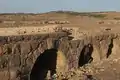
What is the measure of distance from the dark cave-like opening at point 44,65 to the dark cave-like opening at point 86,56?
261 cm

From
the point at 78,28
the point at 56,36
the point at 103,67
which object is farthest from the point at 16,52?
the point at 78,28

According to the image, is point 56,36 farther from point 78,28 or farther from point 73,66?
point 78,28

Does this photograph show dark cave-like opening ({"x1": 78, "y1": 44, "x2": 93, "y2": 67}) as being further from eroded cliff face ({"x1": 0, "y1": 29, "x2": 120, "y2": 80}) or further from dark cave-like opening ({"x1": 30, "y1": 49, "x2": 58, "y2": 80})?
dark cave-like opening ({"x1": 30, "y1": 49, "x2": 58, "y2": 80})

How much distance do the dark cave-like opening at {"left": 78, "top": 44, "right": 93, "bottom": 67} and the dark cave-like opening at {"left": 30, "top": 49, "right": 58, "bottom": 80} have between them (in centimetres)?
261

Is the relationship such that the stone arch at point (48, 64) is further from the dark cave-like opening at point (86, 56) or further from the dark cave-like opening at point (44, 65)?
the dark cave-like opening at point (86, 56)

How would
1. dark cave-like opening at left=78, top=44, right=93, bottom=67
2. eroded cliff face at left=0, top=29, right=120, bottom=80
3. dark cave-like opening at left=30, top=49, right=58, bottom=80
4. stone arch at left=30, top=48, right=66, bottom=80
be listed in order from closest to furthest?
eroded cliff face at left=0, top=29, right=120, bottom=80, stone arch at left=30, top=48, right=66, bottom=80, dark cave-like opening at left=30, top=49, right=58, bottom=80, dark cave-like opening at left=78, top=44, right=93, bottom=67

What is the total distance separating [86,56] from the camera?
28328mm

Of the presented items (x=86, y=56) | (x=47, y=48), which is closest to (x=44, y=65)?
(x=47, y=48)

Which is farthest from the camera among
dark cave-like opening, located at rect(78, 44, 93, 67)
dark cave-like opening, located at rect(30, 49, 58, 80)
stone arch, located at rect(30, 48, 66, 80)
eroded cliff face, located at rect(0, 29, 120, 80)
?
dark cave-like opening, located at rect(78, 44, 93, 67)

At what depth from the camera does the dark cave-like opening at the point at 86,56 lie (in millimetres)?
27516

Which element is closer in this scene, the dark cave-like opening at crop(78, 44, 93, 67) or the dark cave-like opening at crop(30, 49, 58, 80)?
the dark cave-like opening at crop(30, 49, 58, 80)

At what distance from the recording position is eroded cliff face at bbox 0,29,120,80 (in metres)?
20.1

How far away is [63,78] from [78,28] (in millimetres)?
6843

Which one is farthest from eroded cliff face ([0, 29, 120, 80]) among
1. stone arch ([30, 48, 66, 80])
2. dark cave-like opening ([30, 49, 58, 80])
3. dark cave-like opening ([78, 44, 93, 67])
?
dark cave-like opening ([30, 49, 58, 80])
